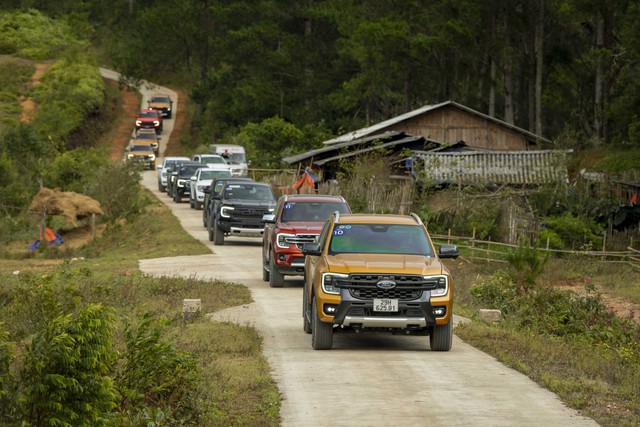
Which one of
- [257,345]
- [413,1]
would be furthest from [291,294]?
[413,1]

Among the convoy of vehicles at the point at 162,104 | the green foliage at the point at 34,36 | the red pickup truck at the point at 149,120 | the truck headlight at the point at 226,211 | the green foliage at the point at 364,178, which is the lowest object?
the truck headlight at the point at 226,211

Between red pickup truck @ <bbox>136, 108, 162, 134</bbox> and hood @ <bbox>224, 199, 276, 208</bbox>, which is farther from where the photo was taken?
red pickup truck @ <bbox>136, 108, 162, 134</bbox>

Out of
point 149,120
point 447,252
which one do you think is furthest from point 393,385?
point 149,120

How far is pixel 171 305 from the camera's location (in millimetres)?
22141

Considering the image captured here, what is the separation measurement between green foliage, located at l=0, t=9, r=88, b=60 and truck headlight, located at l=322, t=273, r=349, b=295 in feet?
303

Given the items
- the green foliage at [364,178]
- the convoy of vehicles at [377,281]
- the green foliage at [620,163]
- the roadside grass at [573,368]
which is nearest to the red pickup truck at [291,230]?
the convoy of vehicles at [377,281]

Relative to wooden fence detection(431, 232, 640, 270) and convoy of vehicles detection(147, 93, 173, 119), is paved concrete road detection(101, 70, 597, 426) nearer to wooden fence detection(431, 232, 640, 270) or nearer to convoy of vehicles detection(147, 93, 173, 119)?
wooden fence detection(431, 232, 640, 270)

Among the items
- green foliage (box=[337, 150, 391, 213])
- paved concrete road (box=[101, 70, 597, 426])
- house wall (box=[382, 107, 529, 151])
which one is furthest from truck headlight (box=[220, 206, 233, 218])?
house wall (box=[382, 107, 529, 151])

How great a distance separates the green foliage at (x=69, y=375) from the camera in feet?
33.0

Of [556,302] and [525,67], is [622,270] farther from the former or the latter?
[525,67]

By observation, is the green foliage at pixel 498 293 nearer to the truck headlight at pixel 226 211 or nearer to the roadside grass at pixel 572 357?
the roadside grass at pixel 572 357

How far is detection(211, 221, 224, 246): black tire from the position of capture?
3714 cm

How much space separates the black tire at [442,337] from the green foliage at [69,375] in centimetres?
679

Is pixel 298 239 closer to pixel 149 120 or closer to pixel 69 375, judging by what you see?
pixel 69 375
